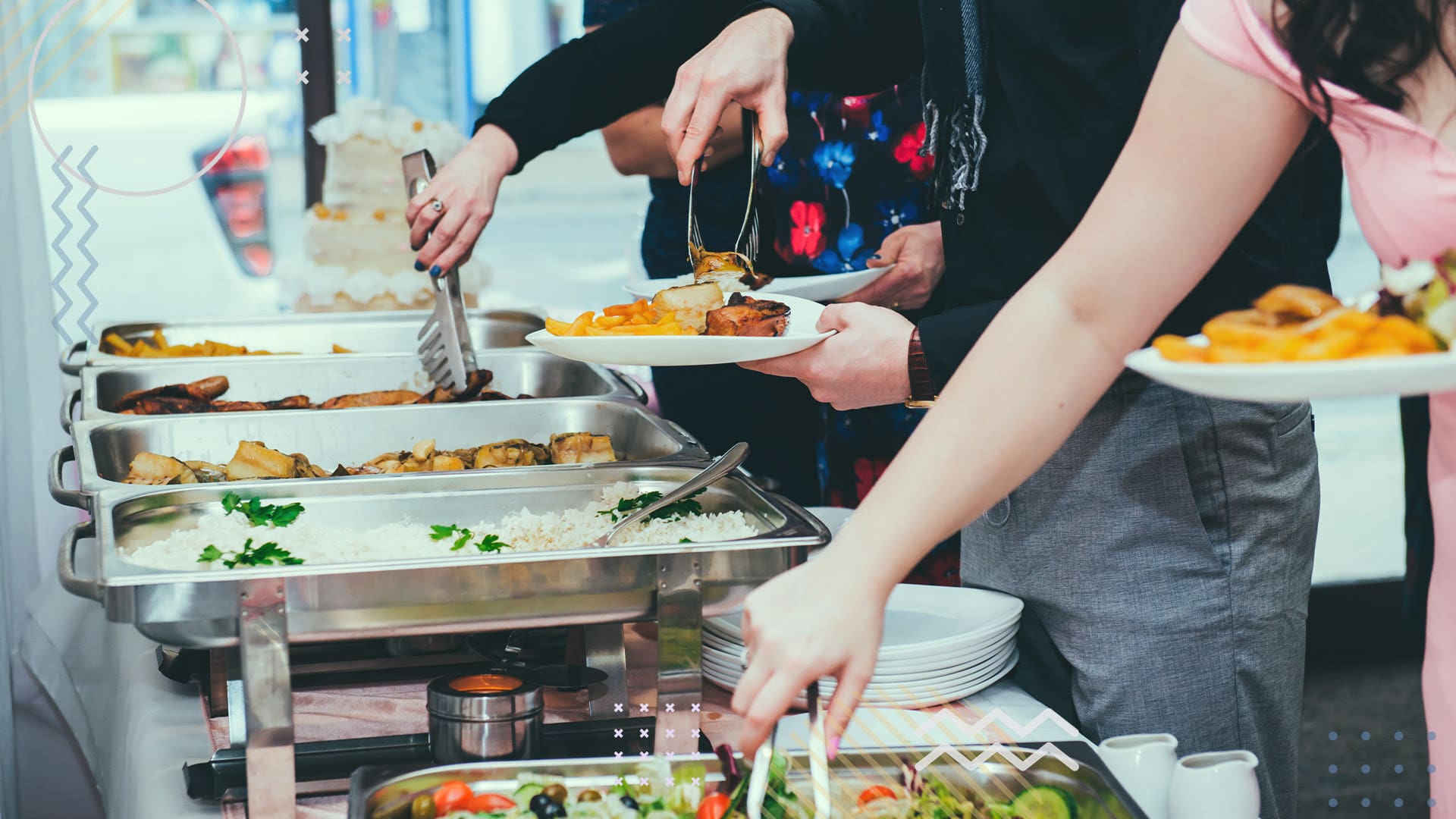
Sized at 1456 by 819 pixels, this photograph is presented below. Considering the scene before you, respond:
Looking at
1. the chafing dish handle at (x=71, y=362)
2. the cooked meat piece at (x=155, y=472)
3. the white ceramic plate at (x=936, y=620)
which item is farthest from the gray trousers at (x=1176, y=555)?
the chafing dish handle at (x=71, y=362)

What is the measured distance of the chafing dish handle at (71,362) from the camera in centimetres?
210

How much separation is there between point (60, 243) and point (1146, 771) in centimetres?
220

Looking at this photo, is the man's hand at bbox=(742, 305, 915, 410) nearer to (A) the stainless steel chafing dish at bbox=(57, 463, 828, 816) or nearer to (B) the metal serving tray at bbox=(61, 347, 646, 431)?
(A) the stainless steel chafing dish at bbox=(57, 463, 828, 816)

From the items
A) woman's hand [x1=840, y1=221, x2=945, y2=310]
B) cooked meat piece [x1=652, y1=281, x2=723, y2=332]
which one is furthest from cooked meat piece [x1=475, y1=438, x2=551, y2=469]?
woman's hand [x1=840, y1=221, x2=945, y2=310]

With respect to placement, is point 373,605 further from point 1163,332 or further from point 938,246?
point 938,246

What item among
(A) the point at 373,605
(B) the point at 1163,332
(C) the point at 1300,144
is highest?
(C) the point at 1300,144

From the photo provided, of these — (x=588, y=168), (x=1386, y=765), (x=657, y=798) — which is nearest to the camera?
(x=657, y=798)

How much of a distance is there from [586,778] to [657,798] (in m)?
0.06

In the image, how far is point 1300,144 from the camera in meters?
0.82

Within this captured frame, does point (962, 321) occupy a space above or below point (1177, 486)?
above

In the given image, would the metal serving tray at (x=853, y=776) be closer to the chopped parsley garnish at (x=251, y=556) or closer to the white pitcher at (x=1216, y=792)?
the white pitcher at (x=1216, y=792)

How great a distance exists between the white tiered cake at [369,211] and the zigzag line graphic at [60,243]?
431 millimetres

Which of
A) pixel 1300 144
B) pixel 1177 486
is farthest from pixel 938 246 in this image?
pixel 1300 144

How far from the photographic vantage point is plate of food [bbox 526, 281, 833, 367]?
1152 millimetres
